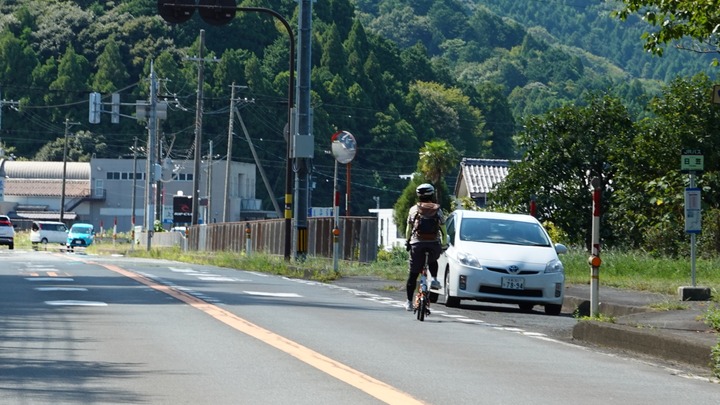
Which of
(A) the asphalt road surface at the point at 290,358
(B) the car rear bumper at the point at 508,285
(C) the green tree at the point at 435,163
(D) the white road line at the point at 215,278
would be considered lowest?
(A) the asphalt road surface at the point at 290,358

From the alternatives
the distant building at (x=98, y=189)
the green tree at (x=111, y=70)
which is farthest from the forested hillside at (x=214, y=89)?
the distant building at (x=98, y=189)

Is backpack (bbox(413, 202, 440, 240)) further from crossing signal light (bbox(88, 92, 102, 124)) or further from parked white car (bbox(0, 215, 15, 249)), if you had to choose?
parked white car (bbox(0, 215, 15, 249))

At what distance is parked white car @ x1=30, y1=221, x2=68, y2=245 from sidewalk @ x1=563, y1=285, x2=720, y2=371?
6622 cm

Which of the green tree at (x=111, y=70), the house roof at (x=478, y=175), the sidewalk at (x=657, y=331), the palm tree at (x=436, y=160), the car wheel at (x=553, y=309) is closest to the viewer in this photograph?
the sidewalk at (x=657, y=331)

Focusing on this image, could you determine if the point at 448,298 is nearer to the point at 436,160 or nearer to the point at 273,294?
the point at 273,294

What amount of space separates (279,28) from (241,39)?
770cm

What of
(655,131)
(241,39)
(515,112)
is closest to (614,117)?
(655,131)

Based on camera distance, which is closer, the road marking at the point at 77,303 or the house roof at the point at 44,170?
the road marking at the point at 77,303

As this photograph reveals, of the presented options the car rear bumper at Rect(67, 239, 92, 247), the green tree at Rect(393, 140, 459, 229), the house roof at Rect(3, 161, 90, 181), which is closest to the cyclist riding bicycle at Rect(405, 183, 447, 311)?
the car rear bumper at Rect(67, 239, 92, 247)

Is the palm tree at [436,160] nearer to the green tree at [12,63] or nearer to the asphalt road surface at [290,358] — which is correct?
the green tree at [12,63]

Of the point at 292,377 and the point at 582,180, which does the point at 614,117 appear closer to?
the point at 582,180

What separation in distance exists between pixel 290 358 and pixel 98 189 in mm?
129420

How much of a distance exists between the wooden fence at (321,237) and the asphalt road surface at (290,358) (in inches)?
676

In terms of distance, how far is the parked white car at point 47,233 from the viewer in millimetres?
84500
